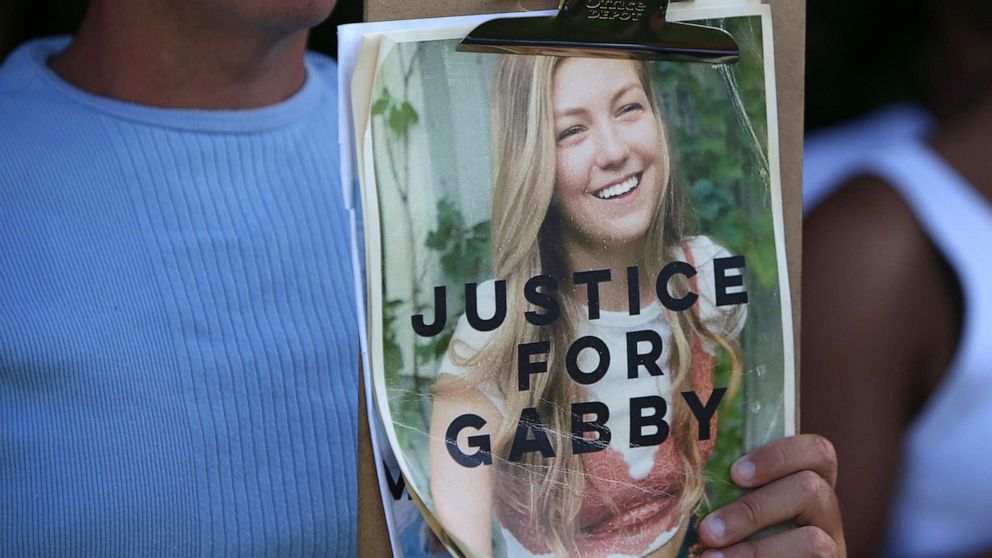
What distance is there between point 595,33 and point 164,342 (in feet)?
1.63

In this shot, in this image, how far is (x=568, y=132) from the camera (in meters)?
0.73

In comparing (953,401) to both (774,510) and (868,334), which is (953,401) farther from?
(774,510)

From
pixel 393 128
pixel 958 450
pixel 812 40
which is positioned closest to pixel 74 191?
pixel 393 128

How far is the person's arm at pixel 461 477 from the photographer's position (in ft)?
2.36

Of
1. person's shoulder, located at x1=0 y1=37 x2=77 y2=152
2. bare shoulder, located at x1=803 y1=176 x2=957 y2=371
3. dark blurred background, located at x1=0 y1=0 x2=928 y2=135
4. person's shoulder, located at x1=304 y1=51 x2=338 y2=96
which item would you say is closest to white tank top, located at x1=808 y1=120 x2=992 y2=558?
bare shoulder, located at x1=803 y1=176 x2=957 y2=371

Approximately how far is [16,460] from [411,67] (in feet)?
1.71

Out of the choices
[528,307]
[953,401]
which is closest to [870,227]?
[953,401]

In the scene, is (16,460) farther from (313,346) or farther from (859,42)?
(859,42)

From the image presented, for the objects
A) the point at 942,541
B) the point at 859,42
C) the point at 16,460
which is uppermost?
the point at 859,42

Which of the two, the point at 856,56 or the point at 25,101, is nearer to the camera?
the point at 25,101

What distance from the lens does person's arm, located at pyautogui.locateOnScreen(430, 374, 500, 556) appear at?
2.36ft

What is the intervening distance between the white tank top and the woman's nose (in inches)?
38.1

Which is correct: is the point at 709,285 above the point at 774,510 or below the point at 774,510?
above

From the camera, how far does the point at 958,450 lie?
1599mm
